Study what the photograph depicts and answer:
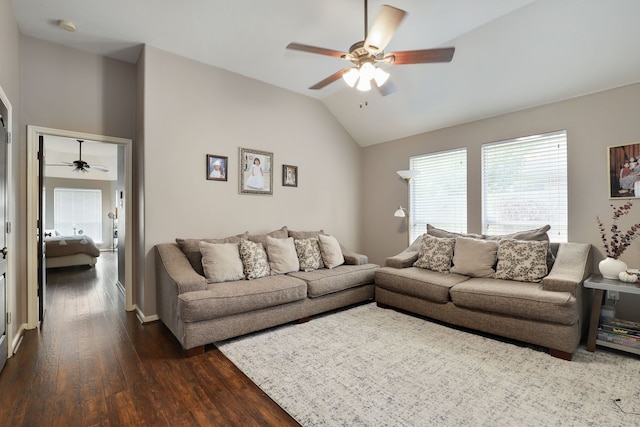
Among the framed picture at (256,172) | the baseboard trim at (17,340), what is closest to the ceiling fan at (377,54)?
the framed picture at (256,172)

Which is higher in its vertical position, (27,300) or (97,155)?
(97,155)

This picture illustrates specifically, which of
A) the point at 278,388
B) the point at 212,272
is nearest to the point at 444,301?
the point at 278,388

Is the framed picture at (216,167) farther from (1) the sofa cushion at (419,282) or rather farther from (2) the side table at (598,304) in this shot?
(2) the side table at (598,304)

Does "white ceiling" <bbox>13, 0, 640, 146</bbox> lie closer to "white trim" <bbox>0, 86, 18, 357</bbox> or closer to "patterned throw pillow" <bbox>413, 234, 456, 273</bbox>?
"white trim" <bbox>0, 86, 18, 357</bbox>

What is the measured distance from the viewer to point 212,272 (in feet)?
10.3

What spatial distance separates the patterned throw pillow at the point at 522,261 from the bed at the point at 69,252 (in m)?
7.64

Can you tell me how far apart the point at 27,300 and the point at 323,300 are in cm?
308

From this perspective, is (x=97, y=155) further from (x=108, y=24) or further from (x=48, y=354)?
(x=48, y=354)

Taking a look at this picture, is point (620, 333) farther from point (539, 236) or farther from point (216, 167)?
point (216, 167)

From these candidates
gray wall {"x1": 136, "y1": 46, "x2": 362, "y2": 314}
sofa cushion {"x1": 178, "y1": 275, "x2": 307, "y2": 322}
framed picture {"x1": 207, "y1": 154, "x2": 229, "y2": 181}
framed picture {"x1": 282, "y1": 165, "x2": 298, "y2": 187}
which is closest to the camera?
sofa cushion {"x1": 178, "y1": 275, "x2": 307, "y2": 322}

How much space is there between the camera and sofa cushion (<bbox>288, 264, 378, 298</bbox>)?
134 inches

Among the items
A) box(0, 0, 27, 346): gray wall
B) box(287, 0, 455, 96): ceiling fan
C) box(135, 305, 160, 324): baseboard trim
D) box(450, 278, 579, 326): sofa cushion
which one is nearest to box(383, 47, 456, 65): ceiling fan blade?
box(287, 0, 455, 96): ceiling fan

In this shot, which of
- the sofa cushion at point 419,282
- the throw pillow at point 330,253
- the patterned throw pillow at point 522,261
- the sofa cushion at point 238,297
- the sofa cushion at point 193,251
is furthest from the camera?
the throw pillow at point 330,253

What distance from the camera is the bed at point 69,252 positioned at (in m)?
6.12
